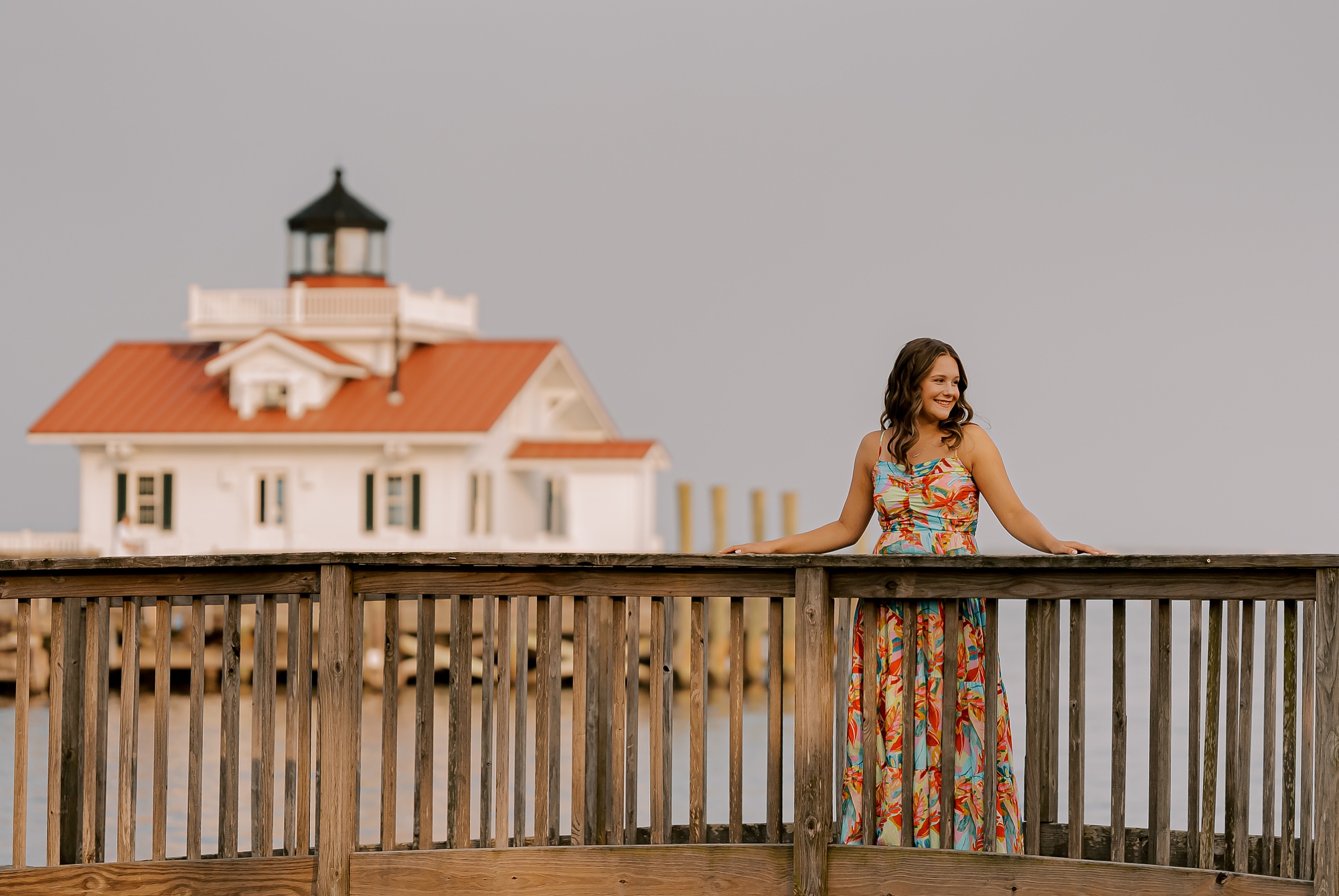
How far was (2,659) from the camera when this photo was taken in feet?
109

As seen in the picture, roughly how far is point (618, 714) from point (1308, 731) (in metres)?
2.05

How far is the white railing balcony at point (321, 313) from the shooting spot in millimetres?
39688

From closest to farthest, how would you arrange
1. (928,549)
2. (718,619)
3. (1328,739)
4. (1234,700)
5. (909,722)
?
→ (1328,739)
(1234,700)
(909,722)
(928,549)
(718,619)

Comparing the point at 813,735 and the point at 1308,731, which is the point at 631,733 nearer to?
the point at 813,735

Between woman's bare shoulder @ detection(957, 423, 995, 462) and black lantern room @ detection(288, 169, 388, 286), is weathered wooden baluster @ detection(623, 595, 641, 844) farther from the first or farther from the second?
black lantern room @ detection(288, 169, 388, 286)

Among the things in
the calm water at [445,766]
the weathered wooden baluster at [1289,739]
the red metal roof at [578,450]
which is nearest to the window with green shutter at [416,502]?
the red metal roof at [578,450]

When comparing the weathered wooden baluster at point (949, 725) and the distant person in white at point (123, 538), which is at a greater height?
the weathered wooden baluster at point (949, 725)

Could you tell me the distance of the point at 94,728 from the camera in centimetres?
529

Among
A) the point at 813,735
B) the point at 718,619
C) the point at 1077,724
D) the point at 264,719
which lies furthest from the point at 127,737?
the point at 718,619

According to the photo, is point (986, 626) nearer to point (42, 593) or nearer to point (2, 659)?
point (42, 593)

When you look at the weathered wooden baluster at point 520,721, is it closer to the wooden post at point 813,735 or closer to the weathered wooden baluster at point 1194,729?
the wooden post at point 813,735

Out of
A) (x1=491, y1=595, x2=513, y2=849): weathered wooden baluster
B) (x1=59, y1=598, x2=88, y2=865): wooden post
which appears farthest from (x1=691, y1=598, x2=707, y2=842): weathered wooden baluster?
(x1=59, y1=598, x2=88, y2=865): wooden post

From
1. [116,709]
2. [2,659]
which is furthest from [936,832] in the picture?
[2,659]

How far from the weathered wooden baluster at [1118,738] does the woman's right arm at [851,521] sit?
0.91 metres
